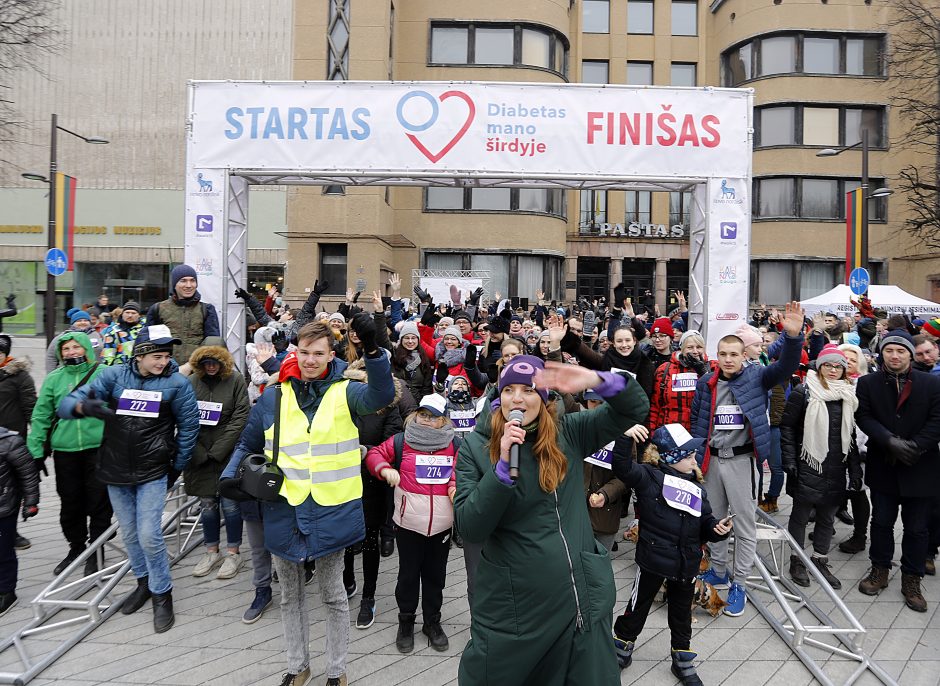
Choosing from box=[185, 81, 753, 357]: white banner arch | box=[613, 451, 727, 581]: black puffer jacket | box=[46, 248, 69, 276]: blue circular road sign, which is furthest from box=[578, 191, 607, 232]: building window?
box=[613, 451, 727, 581]: black puffer jacket

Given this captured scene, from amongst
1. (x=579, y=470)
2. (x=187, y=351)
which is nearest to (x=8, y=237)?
(x=187, y=351)

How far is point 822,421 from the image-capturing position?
209 inches

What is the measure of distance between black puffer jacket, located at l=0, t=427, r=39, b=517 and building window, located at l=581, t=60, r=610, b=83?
100 feet

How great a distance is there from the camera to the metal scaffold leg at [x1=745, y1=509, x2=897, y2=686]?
13.1 feet

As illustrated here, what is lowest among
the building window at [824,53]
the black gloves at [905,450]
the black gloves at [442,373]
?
the black gloves at [905,450]

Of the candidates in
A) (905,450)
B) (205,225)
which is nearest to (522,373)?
(905,450)

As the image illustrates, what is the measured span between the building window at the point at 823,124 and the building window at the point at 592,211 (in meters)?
8.42

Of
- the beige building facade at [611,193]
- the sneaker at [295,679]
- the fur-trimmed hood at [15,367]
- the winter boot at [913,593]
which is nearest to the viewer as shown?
the sneaker at [295,679]

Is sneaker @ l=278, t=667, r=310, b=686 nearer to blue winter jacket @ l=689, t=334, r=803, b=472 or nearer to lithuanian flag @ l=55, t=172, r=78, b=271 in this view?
blue winter jacket @ l=689, t=334, r=803, b=472

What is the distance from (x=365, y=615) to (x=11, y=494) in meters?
3.09

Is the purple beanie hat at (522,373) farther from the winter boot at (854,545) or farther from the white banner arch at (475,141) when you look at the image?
the white banner arch at (475,141)

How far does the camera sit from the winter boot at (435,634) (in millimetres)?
4188

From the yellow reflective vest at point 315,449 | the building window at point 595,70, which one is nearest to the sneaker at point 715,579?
the yellow reflective vest at point 315,449

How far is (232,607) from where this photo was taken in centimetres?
477
